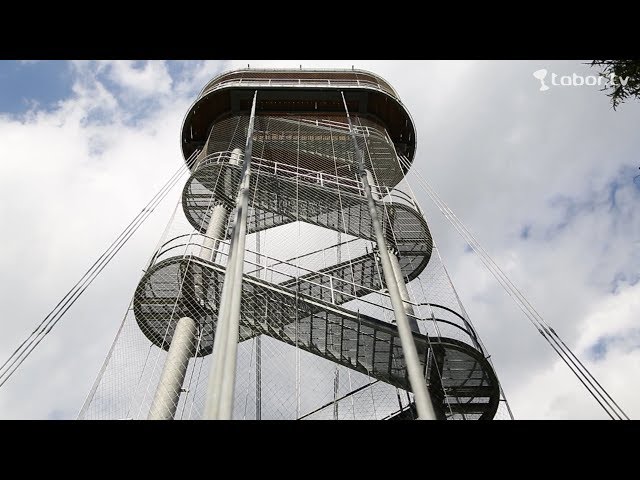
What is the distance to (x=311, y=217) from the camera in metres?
11.7

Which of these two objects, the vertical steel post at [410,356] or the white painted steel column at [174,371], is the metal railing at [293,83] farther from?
the vertical steel post at [410,356]

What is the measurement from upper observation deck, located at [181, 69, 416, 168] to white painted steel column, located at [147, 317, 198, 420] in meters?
7.48

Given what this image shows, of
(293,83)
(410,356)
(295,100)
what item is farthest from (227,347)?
(293,83)

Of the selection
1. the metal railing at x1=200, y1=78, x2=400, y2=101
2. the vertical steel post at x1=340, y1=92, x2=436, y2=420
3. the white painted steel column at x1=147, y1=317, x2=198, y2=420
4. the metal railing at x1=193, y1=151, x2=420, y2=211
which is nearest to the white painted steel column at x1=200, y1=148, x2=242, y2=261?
the metal railing at x1=193, y1=151, x2=420, y2=211

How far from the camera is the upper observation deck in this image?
13822 millimetres

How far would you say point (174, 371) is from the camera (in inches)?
300

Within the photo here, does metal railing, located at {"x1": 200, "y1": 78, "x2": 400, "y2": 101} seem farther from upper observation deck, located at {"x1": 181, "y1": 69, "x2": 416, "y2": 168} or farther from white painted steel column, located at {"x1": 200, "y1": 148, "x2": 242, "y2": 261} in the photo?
white painted steel column, located at {"x1": 200, "y1": 148, "x2": 242, "y2": 261}

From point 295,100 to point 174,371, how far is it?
877cm

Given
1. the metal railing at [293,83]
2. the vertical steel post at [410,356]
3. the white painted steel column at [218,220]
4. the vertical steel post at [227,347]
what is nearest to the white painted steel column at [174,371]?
the white painted steel column at [218,220]
